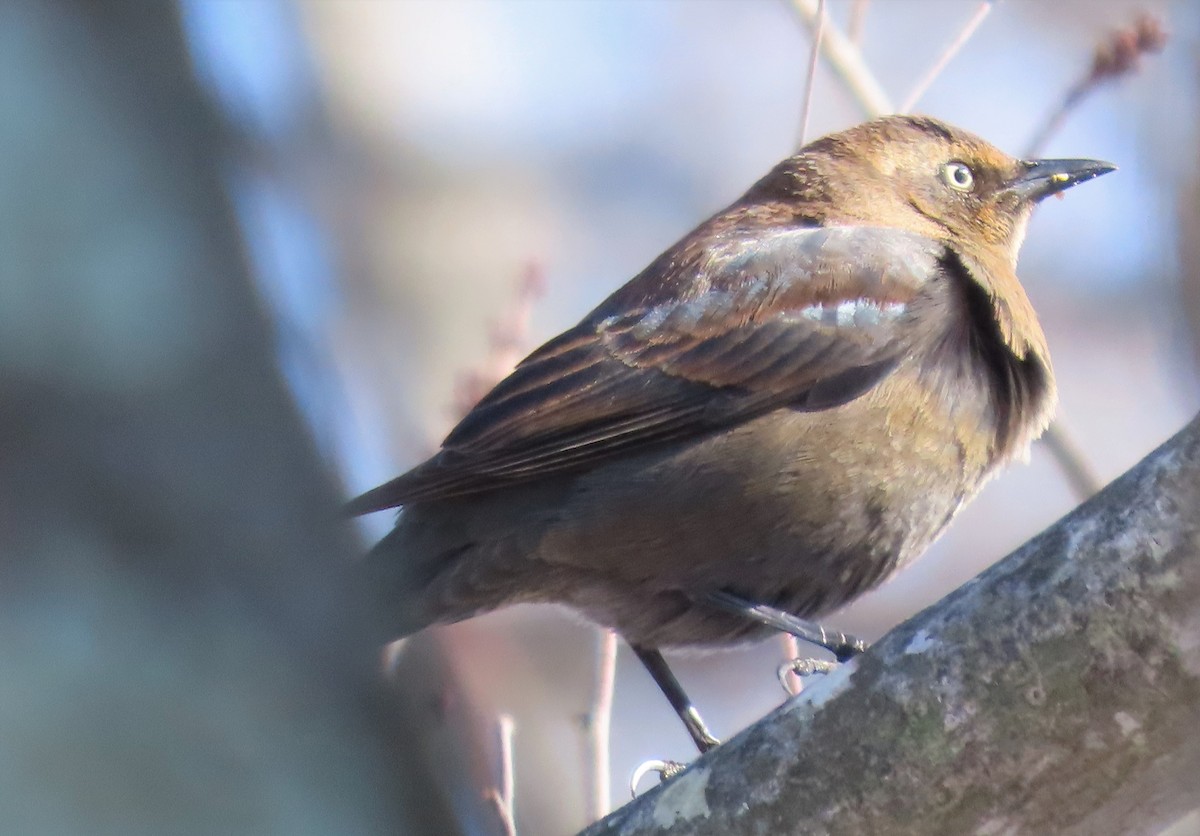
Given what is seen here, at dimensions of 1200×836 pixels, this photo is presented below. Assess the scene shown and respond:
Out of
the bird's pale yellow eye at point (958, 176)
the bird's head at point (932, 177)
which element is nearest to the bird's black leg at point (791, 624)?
the bird's head at point (932, 177)

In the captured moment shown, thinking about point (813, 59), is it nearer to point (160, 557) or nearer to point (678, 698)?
point (678, 698)

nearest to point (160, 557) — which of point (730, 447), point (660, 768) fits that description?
point (730, 447)

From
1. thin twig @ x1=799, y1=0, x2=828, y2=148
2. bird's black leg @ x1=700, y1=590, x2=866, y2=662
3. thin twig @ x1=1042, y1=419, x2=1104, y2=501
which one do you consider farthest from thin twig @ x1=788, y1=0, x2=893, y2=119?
bird's black leg @ x1=700, y1=590, x2=866, y2=662

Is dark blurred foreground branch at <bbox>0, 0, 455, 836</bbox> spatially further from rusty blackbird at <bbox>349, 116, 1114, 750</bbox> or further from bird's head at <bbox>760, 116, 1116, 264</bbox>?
bird's head at <bbox>760, 116, 1116, 264</bbox>

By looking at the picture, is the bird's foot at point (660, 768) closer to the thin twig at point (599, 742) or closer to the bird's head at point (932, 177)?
the thin twig at point (599, 742)

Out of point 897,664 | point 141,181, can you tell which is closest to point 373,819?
point 897,664
